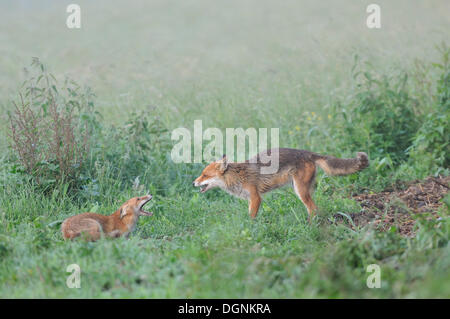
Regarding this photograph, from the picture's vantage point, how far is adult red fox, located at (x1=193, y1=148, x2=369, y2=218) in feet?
23.0

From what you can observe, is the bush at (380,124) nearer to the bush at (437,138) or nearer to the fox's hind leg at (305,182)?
the bush at (437,138)

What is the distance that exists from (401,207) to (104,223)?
12.2 feet

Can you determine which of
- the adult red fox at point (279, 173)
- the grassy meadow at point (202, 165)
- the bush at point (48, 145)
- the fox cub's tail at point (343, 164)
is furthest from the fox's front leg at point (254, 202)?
the bush at point (48, 145)

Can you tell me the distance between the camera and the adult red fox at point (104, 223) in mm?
5848

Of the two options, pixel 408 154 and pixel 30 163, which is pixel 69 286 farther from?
pixel 408 154

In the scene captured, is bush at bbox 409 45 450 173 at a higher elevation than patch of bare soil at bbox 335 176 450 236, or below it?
higher

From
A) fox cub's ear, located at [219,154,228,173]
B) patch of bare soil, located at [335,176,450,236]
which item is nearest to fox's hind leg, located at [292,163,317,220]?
patch of bare soil, located at [335,176,450,236]

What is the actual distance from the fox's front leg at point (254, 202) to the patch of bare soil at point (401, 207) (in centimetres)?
102

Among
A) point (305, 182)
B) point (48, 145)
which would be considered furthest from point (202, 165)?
point (48, 145)

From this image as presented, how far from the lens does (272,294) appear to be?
4.48m

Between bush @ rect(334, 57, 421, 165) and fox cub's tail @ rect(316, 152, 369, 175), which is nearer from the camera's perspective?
fox cub's tail @ rect(316, 152, 369, 175)

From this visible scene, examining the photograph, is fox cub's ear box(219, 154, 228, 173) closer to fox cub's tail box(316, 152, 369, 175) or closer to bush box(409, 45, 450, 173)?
fox cub's tail box(316, 152, 369, 175)
